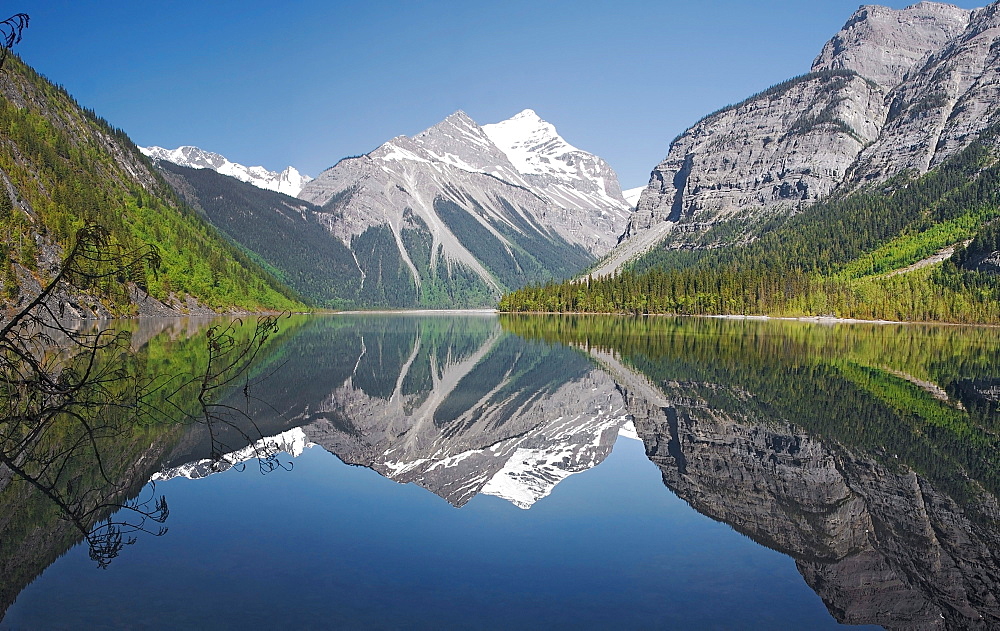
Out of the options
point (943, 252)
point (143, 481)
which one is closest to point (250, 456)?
point (143, 481)

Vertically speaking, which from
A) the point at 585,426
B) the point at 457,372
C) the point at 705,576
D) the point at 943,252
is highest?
the point at 943,252

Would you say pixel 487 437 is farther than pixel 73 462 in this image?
Yes

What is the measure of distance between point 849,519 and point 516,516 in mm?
6071

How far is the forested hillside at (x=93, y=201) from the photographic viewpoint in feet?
246

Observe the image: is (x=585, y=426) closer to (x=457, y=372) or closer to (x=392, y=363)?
(x=457, y=372)

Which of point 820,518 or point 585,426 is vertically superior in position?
point 585,426

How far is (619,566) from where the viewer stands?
31.9 ft

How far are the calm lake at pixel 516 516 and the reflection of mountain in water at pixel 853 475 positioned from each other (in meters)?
0.07

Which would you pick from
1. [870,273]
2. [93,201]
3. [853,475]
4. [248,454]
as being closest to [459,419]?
[248,454]

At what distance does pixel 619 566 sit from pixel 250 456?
10326mm

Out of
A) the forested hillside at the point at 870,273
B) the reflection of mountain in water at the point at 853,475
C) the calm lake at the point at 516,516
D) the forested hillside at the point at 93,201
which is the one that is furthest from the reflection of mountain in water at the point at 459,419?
the forested hillside at the point at 870,273

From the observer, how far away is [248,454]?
1627 cm

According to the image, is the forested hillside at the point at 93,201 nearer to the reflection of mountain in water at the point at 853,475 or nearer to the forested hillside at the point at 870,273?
the reflection of mountain in water at the point at 853,475

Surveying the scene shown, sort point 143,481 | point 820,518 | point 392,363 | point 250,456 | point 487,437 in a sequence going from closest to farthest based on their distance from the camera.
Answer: point 820,518 < point 143,481 < point 250,456 < point 487,437 < point 392,363
